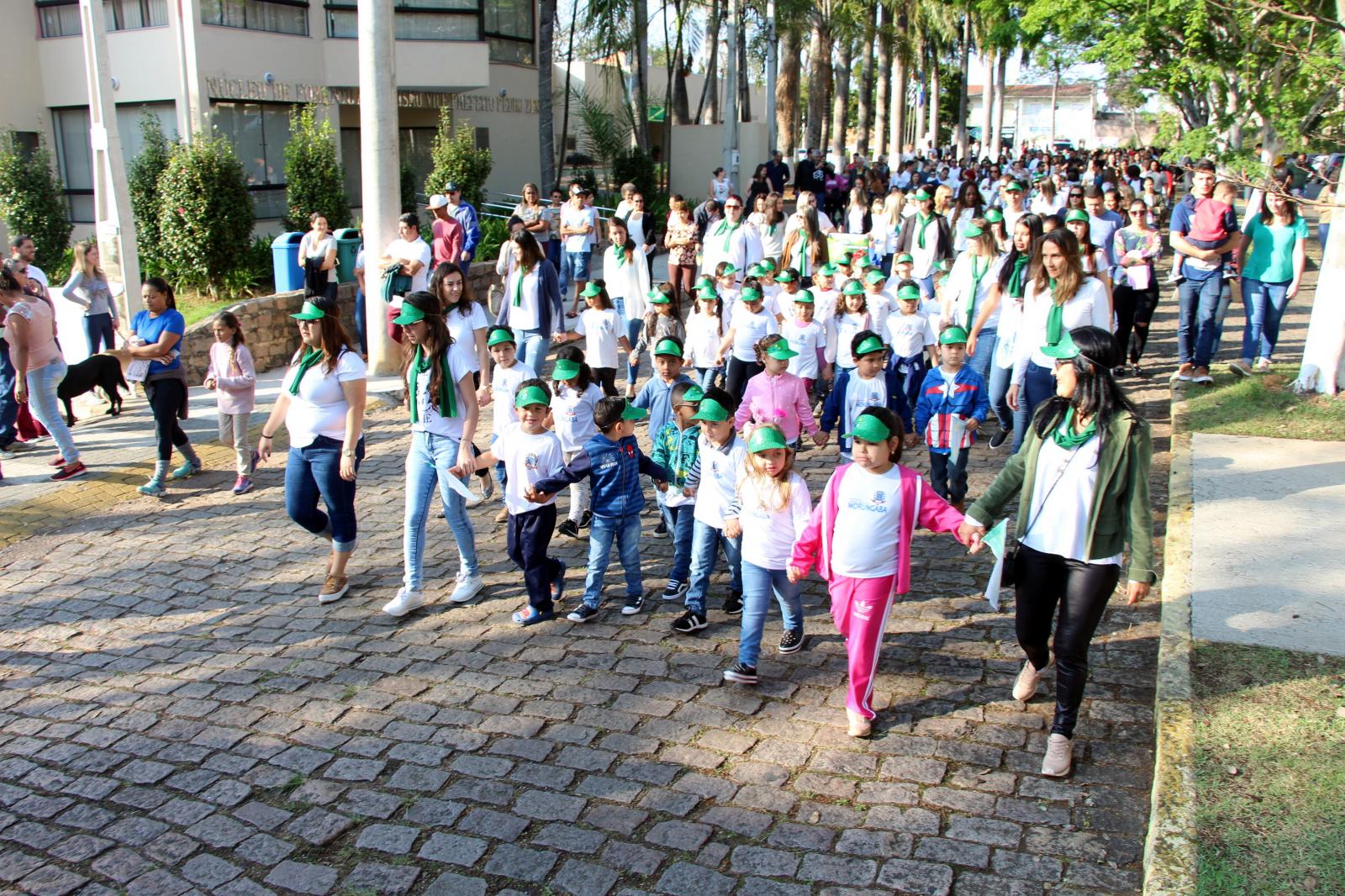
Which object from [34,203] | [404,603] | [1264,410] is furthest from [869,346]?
[34,203]

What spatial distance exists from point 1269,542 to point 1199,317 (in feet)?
14.2

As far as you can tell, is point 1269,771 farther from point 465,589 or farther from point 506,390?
point 506,390

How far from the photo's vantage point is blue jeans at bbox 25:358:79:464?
9.01m

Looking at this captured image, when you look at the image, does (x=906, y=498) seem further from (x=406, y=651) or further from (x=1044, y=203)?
(x=1044, y=203)

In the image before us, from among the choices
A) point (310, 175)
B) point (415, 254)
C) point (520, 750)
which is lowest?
point (520, 750)

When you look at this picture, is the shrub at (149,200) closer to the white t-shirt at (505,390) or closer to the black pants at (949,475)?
the white t-shirt at (505,390)

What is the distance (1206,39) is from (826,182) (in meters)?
8.33

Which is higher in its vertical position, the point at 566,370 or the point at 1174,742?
the point at 566,370

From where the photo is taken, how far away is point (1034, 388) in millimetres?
7633

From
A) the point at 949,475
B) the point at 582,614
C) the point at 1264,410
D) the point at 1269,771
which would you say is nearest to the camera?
the point at 1269,771

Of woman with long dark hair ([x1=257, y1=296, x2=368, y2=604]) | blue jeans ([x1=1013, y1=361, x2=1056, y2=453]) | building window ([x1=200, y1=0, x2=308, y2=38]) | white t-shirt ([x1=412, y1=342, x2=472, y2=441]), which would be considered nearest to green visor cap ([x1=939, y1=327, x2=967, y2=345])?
blue jeans ([x1=1013, y1=361, x2=1056, y2=453])

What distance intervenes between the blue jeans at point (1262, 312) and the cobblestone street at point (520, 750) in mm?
5029

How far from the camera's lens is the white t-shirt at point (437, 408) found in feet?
21.2

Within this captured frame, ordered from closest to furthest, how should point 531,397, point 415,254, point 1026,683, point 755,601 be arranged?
point 1026,683, point 755,601, point 531,397, point 415,254
